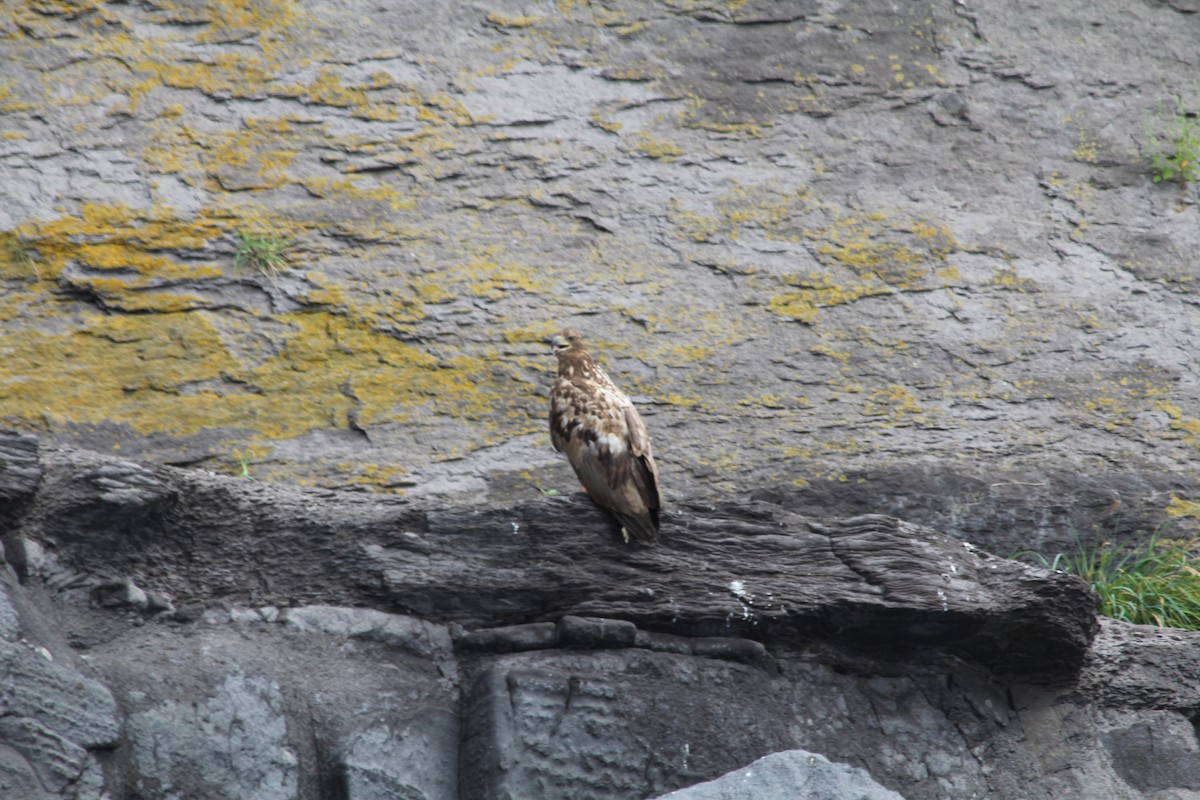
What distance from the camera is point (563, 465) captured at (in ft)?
16.1

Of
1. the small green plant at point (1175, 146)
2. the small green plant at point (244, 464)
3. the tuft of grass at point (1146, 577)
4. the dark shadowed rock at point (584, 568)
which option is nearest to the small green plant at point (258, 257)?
the small green plant at point (244, 464)

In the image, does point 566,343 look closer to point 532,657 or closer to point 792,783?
point 532,657

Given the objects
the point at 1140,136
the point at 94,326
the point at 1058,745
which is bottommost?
the point at 1058,745

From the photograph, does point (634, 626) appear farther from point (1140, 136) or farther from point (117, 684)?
point (1140, 136)

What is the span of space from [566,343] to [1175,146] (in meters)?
3.10

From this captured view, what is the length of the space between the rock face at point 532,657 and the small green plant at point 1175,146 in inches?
101

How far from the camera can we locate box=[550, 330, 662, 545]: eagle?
3.93 metres

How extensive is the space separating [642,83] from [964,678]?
10.1ft

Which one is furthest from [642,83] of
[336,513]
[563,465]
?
[336,513]

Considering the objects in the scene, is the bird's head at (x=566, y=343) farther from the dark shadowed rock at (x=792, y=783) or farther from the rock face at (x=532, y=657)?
the dark shadowed rock at (x=792, y=783)

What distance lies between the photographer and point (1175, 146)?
622cm

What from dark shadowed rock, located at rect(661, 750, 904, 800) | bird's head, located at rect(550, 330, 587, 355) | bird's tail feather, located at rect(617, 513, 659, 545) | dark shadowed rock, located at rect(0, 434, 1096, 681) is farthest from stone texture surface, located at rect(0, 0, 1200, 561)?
dark shadowed rock, located at rect(661, 750, 904, 800)

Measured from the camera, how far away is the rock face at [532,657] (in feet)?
10.9

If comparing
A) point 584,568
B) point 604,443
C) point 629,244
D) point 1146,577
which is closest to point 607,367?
point 629,244
